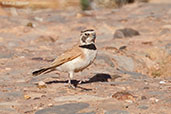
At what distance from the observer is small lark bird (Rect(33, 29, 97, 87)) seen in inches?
273

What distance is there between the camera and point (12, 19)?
1504 centimetres

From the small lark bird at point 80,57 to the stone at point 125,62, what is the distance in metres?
2.72

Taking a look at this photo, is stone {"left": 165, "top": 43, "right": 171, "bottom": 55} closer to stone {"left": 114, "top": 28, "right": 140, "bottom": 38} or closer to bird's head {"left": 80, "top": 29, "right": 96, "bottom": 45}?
stone {"left": 114, "top": 28, "right": 140, "bottom": 38}

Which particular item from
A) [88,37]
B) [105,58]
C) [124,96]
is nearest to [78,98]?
[124,96]

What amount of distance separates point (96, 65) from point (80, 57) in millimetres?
2440

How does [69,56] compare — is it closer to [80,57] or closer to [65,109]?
[80,57]

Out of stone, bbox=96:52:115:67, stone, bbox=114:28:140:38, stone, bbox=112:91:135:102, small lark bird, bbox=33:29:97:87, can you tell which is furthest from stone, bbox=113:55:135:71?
stone, bbox=112:91:135:102

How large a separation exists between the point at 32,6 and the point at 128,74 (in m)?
15.3

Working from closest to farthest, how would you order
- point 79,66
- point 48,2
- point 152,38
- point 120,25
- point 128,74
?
point 79,66 → point 128,74 → point 152,38 → point 120,25 → point 48,2

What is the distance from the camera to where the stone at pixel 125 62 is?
9641mm

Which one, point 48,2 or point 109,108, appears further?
point 48,2

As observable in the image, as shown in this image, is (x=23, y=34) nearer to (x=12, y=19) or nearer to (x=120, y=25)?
(x=12, y=19)

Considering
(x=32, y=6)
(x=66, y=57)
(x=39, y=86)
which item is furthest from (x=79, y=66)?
(x=32, y=6)

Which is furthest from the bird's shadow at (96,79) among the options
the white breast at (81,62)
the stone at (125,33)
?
the stone at (125,33)
